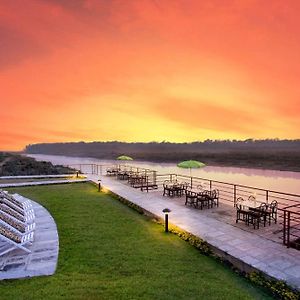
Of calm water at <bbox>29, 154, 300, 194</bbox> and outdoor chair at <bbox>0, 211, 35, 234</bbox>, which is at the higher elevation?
outdoor chair at <bbox>0, 211, 35, 234</bbox>

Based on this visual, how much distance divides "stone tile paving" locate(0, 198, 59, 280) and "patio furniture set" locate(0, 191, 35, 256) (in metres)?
0.16

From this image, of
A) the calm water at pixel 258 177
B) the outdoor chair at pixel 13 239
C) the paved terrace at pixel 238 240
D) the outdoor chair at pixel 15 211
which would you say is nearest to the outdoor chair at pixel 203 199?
the paved terrace at pixel 238 240

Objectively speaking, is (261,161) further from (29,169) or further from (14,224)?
(14,224)

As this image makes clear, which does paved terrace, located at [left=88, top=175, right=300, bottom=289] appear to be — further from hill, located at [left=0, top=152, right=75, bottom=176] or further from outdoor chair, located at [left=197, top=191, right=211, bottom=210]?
hill, located at [left=0, top=152, right=75, bottom=176]

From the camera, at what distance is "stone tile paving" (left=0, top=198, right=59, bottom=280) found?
580 cm

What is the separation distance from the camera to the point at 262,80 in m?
17.6

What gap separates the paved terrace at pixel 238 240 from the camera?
19.5ft

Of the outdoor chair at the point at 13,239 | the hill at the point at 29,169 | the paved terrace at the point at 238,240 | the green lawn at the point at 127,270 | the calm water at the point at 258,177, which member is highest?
the hill at the point at 29,169

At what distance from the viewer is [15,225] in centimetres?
756

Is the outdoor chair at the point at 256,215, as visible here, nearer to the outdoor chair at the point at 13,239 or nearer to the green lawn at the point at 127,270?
the green lawn at the point at 127,270

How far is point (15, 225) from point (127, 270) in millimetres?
3360

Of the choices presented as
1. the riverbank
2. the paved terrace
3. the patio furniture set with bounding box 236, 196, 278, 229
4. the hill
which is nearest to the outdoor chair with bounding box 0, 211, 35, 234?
the paved terrace

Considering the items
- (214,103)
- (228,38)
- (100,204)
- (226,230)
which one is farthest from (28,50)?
(214,103)

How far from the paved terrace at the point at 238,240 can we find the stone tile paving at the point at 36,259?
11.9ft
